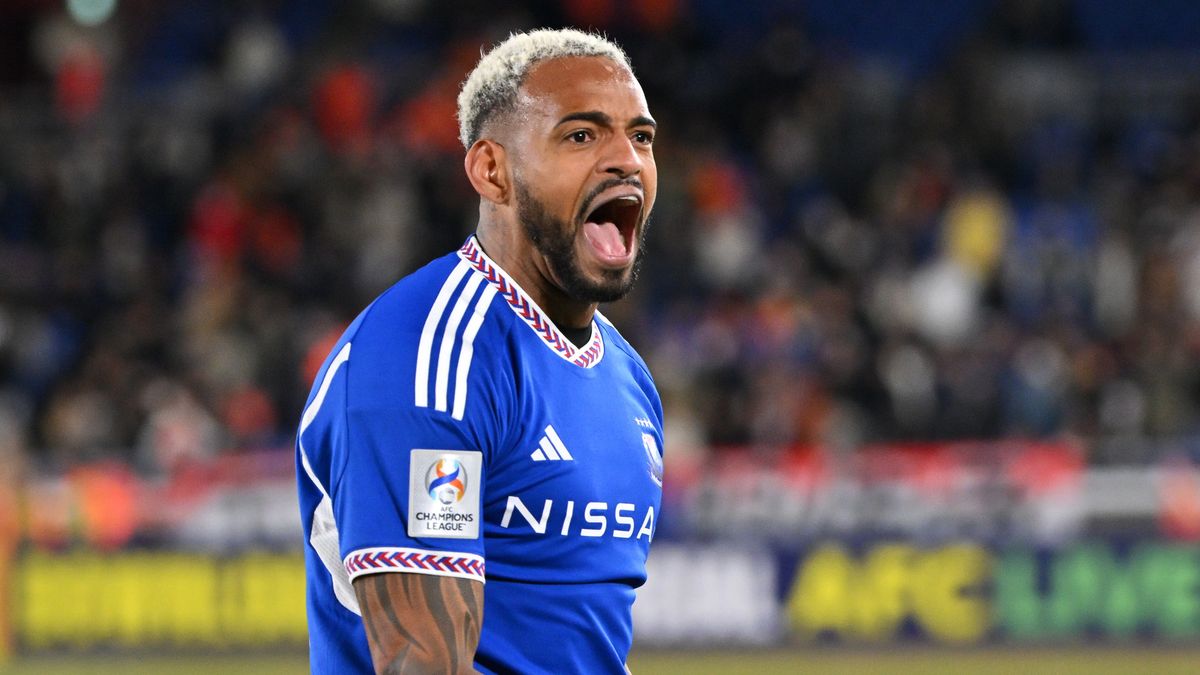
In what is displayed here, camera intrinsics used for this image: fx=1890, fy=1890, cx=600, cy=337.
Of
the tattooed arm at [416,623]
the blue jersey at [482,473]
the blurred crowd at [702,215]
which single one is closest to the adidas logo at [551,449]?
the blue jersey at [482,473]

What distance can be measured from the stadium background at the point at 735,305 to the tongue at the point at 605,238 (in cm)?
816

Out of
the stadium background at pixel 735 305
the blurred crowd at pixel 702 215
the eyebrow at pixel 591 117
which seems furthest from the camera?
the blurred crowd at pixel 702 215

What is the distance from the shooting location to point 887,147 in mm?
14961

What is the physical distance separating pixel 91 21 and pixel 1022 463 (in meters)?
9.94

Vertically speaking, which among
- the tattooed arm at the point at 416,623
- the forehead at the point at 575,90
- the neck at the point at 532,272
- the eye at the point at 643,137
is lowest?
the tattooed arm at the point at 416,623

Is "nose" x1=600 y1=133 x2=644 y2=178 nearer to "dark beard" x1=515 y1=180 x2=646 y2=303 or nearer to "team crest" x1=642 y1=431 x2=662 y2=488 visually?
"dark beard" x1=515 y1=180 x2=646 y2=303

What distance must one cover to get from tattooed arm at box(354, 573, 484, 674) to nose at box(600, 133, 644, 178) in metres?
0.71

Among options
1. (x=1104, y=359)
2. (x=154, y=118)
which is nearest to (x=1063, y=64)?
(x=1104, y=359)

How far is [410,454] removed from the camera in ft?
8.75

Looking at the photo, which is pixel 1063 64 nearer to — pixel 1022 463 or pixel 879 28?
pixel 879 28

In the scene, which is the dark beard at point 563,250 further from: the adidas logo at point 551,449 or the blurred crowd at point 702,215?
the blurred crowd at point 702,215

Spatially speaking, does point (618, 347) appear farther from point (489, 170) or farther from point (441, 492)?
point (441, 492)

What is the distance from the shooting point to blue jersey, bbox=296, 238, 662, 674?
2674mm

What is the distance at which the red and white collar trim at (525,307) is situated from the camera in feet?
9.87
